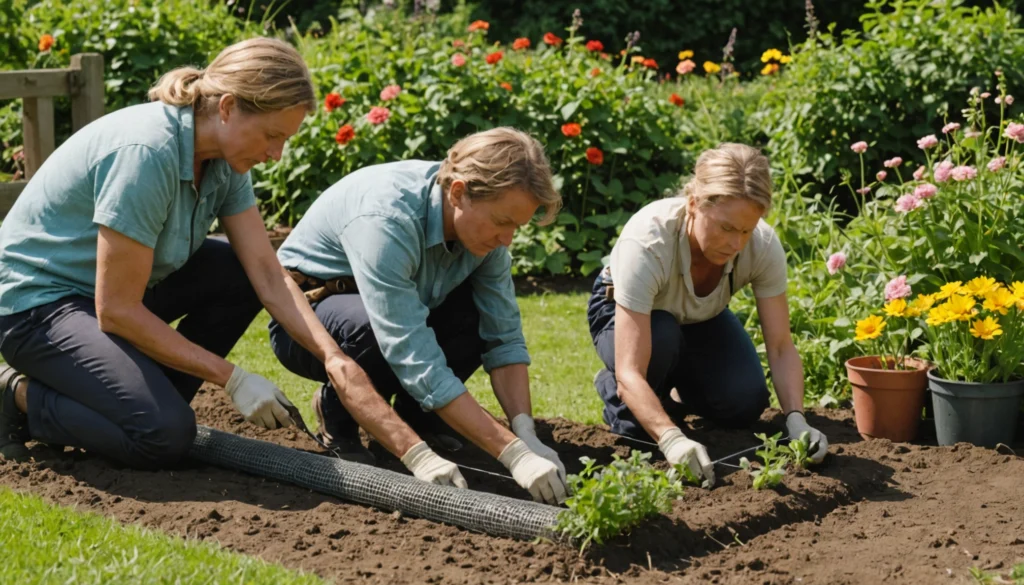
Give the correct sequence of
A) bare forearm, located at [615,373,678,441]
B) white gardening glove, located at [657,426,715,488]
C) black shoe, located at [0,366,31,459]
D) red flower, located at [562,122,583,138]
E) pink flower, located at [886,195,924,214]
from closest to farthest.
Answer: white gardening glove, located at [657,426,715,488] → bare forearm, located at [615,373,678,441] → black shoe, located at [0,366,31,459] → pink flower, located at [886,195,924,214] → red flower, located at [562,122,583,138]

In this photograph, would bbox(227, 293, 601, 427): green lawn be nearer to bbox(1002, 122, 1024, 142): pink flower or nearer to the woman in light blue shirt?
the woman in light blue shirt

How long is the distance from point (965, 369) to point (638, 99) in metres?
3.59

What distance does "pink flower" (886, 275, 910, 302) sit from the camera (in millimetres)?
4090

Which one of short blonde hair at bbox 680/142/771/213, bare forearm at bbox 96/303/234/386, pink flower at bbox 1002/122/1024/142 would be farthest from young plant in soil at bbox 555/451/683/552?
pink flower at bbox 1002/122/1024/142

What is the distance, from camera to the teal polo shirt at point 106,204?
3.39m

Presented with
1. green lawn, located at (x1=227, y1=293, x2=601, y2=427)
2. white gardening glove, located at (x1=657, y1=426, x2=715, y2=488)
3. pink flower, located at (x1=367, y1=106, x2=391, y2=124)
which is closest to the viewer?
white gardening glove, located at (x1=657, y1=426, x2=715, y2=488)

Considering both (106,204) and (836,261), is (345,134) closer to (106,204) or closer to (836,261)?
(836,261)

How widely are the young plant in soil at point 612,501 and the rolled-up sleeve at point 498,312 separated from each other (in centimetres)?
87

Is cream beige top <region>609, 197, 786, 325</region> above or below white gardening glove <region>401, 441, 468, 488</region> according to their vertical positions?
above

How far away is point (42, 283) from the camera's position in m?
3.62

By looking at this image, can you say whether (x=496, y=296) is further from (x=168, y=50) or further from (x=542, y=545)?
(x=168, y=50)

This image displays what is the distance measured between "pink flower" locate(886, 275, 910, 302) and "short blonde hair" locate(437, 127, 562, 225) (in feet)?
4.21

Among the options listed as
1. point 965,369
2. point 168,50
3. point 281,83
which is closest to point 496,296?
point 281,83

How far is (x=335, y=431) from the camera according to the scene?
4.03m
